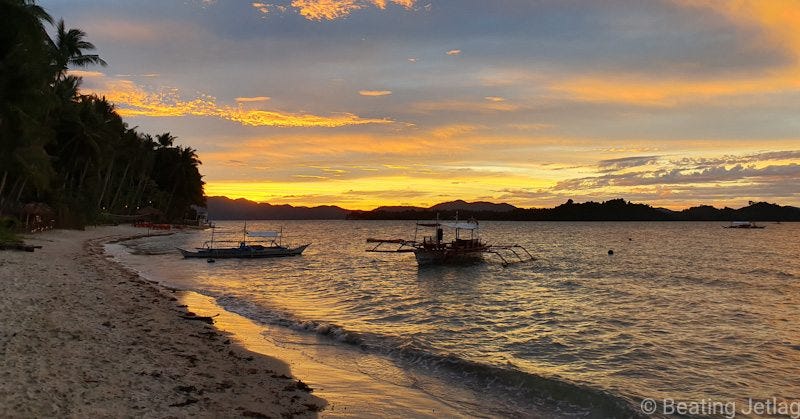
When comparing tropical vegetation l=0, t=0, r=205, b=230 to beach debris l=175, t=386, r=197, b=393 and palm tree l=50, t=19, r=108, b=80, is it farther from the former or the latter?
beach debris l=175, t=386, r=197, b=393

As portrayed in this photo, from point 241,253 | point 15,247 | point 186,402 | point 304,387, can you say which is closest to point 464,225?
point 241,253

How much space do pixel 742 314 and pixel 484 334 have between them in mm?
13067

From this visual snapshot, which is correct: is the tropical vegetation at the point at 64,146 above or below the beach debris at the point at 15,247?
above

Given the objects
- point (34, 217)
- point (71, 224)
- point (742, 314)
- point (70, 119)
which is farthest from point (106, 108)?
point (742, 314)

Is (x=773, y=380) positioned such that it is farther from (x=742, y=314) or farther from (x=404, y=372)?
(x=742, y=314)

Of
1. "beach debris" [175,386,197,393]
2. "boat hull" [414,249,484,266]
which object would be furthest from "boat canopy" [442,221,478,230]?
"beach debris" [175,386,197,393]

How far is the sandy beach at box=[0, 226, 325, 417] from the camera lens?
6.75 m

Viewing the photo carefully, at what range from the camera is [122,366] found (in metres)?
8.58

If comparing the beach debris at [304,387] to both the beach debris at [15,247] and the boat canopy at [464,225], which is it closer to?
the beach debris at [15,247]

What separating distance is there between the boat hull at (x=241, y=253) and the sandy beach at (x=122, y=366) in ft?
90.9

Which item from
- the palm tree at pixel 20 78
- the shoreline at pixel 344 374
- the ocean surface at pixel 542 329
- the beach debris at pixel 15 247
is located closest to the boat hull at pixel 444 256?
the ocean surface at pixel 542 329

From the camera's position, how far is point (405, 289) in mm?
28422

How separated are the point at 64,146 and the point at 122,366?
5943 centimetres

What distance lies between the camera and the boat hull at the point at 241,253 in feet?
139
